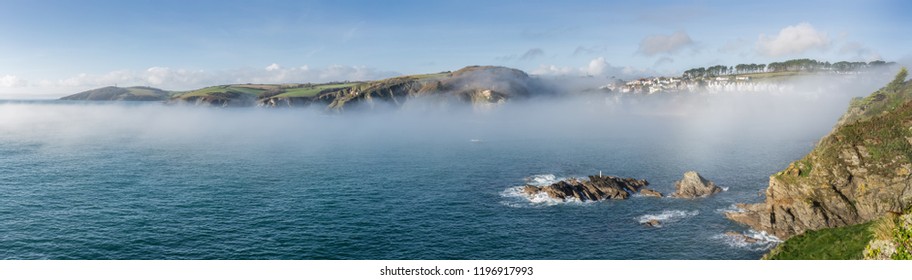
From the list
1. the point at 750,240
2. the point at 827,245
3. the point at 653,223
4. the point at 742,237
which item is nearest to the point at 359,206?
the point at 653,223

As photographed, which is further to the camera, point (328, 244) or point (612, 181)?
point (612, 181)

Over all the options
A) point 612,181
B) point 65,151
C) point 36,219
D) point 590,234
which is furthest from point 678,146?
point 65,151

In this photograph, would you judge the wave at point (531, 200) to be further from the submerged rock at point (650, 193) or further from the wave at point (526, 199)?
the submerged rock at point (650, 193)

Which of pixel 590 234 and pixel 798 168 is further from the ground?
pixel 798 168

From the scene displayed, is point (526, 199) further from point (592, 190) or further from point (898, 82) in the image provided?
point (898, 82)

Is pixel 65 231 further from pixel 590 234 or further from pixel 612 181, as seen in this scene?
pixel 612 181

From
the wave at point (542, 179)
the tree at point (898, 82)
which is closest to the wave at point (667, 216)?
the wave at point (542, 179)
